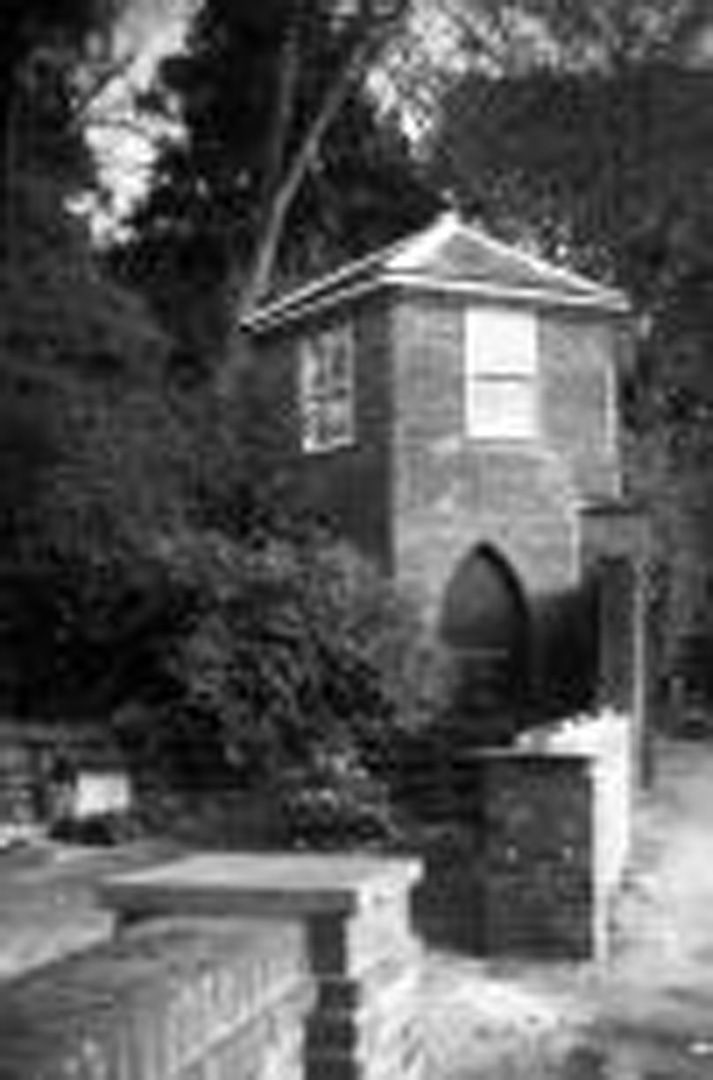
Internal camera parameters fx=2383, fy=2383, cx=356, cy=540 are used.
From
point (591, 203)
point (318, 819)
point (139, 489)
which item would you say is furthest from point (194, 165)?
point (318, 819)

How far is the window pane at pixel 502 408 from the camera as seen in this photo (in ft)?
101

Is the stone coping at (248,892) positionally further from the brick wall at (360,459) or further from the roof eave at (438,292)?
the roof eave at (438,292)

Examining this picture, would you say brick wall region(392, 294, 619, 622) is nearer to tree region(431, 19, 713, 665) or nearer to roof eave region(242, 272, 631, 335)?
roof eave region(242, 272, 631, 335)

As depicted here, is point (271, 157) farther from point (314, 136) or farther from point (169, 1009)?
point (169, 1009)

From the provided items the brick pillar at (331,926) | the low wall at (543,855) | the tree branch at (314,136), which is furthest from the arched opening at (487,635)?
the brick pillar at (331,926)

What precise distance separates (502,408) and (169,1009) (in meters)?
27.3

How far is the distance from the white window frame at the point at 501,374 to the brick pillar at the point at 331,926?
25.3 metres

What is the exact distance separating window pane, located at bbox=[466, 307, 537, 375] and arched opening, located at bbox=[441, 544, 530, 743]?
7.81 feet

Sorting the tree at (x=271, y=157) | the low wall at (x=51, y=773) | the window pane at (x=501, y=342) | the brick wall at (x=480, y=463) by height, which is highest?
the tree at (x=271, y=157)

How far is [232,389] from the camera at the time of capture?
33.6 meters

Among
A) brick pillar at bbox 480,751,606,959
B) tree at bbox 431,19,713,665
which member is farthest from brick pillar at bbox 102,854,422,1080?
tree at bbox 431,19,713,665

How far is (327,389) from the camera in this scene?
32.2m

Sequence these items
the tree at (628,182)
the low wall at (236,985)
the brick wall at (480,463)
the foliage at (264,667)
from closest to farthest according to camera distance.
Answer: the low wall at (236,985) < the foliage at (264,667) < the brick wall at (480,463) < the tree at (628,182)

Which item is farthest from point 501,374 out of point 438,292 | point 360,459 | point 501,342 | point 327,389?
point 327,389
